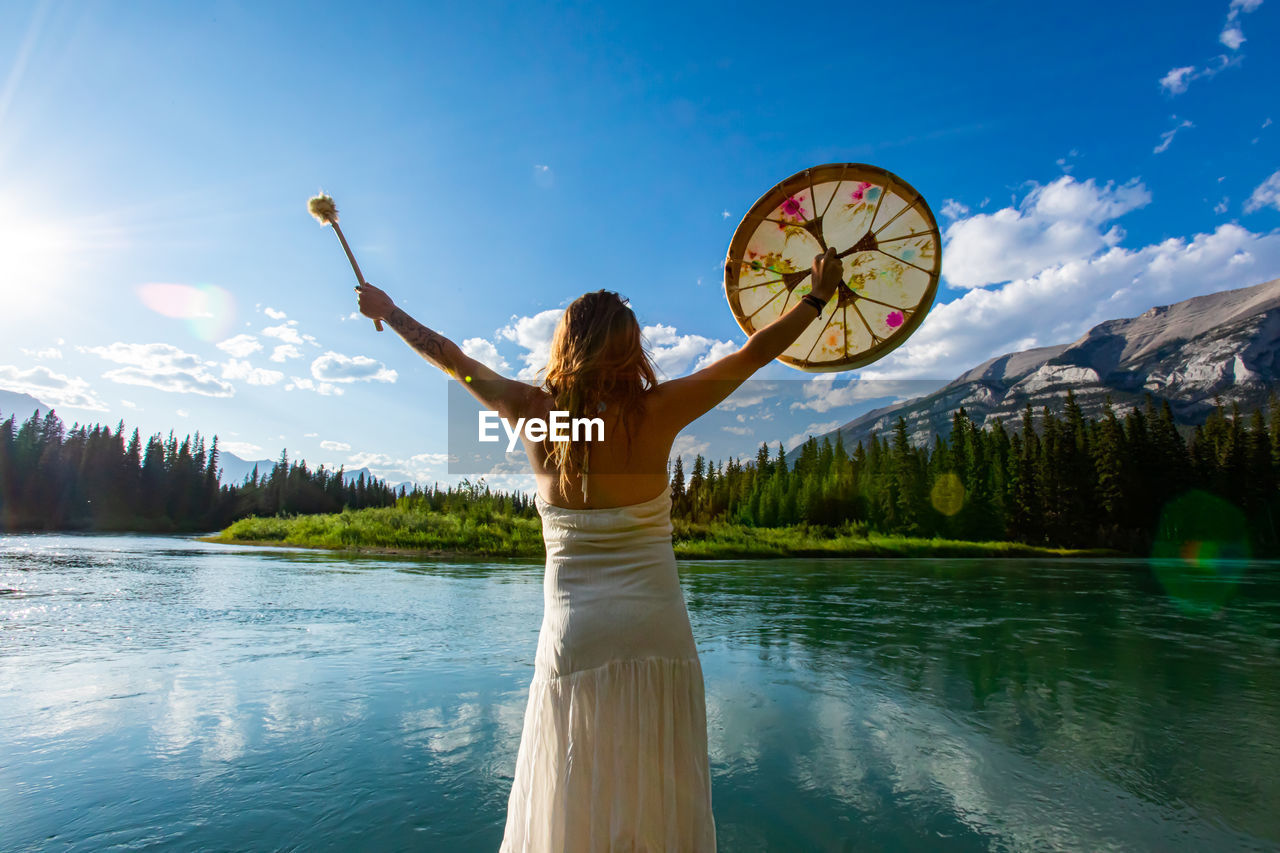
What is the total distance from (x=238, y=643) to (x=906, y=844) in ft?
20.3

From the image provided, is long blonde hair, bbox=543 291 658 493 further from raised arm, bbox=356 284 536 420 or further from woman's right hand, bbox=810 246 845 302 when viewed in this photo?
woman's right hand, bbox=810 246 845 302

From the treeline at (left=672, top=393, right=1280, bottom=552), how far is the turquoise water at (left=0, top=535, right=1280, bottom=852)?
41.4 meters

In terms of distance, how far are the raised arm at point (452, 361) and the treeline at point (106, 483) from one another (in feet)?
201

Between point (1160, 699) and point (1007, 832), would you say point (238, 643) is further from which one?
point (1160, 699)

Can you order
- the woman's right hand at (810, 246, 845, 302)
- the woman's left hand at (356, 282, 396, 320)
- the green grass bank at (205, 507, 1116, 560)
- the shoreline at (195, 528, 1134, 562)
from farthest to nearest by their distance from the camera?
the green grass bank at (205, 507, 1116, 560), the shoreline at (195, 528, 1134, 562), the woman's left hand at (356, 282, 396, 320), the woman's right hand at (810, 246, 845, 302)

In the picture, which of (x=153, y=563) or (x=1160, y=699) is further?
(x=153, y=563)

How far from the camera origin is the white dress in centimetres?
148

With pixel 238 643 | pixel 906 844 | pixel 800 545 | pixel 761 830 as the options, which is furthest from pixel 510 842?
pixel 800 545

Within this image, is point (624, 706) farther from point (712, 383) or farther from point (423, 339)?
point (423, 339)

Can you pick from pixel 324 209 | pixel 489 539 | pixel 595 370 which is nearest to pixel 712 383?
pixel 595 370

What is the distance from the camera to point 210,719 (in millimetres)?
3873

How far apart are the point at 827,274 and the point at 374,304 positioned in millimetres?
1409

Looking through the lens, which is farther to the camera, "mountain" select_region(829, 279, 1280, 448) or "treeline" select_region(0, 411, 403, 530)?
"mountain" select_region(829, 279, 1280, 448)

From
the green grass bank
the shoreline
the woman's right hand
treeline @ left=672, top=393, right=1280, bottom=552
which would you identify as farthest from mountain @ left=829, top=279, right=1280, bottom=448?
the woman's right hand
